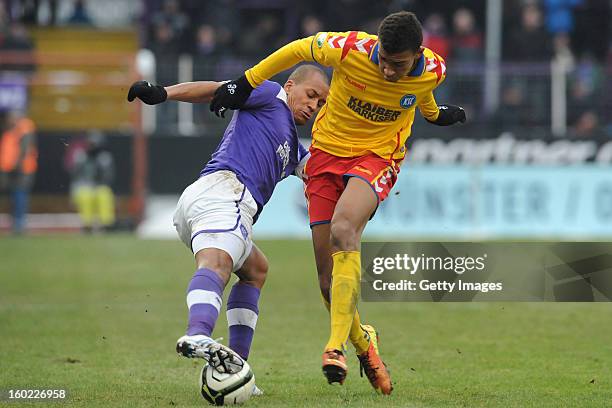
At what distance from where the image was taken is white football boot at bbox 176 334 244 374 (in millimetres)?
5883

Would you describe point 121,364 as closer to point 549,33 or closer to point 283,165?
point 283,165

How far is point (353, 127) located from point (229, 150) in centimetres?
77

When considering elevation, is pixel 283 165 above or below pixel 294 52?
below

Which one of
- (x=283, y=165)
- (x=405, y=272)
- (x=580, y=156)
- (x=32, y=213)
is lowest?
(x=32, y=213)

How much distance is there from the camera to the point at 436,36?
21953mm

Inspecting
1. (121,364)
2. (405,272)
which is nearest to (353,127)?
(405,272)

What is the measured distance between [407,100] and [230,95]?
106 cm

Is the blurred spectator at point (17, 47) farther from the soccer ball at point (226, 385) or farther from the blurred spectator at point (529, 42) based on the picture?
the soccer ball at point (226, 385)

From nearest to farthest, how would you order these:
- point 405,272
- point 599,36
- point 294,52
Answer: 1. point 294,52
2. point 405,272
3. point 599,36

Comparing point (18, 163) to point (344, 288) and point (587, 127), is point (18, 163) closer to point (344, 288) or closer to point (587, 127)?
point (587, 127)

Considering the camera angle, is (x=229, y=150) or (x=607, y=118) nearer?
(x=229, y=150)

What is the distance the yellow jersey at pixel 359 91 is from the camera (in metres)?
6.78

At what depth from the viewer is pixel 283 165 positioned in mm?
7051

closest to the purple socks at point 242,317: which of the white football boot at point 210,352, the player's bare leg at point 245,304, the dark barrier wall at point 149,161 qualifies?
the player's bare leg at point 245,304
